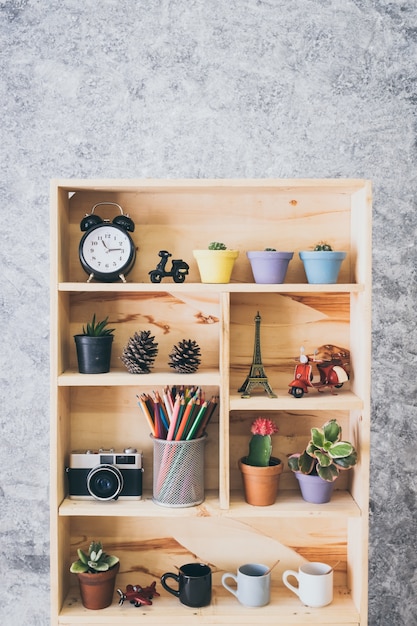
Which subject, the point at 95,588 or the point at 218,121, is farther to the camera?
the point at 218,121

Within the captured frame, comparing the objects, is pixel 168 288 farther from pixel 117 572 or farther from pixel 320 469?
pixel 117 572

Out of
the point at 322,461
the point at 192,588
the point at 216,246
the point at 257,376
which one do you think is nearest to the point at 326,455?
the point at 322,461

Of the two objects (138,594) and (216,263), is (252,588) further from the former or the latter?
(216,263)

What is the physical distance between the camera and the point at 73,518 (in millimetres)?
1670

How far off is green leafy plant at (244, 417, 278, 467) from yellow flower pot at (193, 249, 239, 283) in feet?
1.18

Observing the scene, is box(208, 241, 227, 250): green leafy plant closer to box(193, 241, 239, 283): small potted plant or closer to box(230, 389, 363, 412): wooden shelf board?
box(193, 241, 239, 283): small potted plant

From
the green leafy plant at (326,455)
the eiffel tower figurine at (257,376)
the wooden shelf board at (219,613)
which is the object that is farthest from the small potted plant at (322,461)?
the wooden shelf board at (219,613)

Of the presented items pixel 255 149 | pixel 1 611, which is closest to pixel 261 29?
pixel 255 149

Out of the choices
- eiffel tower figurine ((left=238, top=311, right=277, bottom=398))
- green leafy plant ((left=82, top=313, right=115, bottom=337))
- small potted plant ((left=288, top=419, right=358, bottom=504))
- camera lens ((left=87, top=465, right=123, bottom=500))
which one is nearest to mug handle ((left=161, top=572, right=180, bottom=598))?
camera lens ((left=87, top=465, right=123, bottom=500))

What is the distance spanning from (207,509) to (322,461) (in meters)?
0.29

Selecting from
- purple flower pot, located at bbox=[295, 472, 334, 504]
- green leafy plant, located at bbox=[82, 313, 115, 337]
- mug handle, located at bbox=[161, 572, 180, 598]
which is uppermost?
green leafy plant, located at bbox=[82, 313, 115, 337]

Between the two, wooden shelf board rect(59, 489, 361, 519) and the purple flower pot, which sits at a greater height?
the purple flower pot

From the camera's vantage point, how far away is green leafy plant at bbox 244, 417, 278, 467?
1574mm

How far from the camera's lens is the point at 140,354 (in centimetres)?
155
